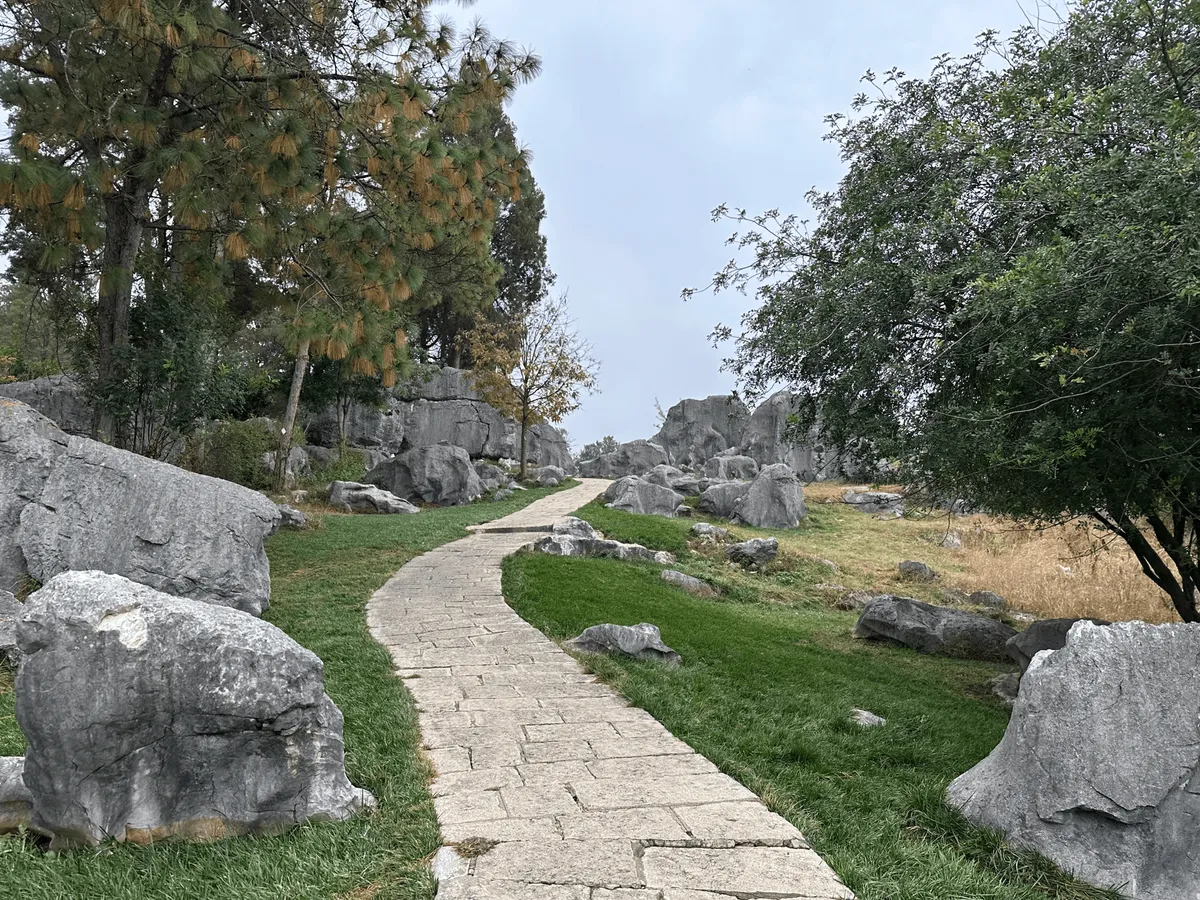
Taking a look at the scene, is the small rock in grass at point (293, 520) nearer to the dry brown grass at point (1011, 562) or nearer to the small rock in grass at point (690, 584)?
the small rock in grass at point (690, 584)

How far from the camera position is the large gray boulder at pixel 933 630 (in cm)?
1062

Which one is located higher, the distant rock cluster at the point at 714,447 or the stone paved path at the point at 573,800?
the distant rock cluster at the point at 714,447

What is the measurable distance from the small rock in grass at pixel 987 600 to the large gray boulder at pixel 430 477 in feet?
49.3

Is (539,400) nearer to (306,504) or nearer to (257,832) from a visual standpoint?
(306,504)

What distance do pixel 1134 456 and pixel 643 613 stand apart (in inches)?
217

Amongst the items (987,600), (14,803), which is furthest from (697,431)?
(14,803)

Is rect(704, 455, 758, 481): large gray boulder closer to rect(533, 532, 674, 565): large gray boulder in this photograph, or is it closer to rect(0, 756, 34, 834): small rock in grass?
rect(533, 532, 674, 565): large gray boulder

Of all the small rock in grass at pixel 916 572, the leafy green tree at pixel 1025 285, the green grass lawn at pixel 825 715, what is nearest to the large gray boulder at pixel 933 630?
the green grass lawn at pixel 825 715

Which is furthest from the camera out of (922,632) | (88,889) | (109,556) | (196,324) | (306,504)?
(306,504)

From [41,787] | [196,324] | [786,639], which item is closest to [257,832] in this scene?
[41,787]

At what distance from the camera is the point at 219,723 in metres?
3.52

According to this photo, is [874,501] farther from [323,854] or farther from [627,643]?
[323,854]

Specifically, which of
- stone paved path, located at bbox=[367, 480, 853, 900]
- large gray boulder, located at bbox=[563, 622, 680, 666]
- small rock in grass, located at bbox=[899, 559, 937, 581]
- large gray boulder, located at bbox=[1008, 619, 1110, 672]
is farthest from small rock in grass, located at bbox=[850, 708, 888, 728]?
small rock in grass, located at bbox=[899, 559, 937, 581]

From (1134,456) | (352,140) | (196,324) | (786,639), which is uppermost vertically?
(352,140)
